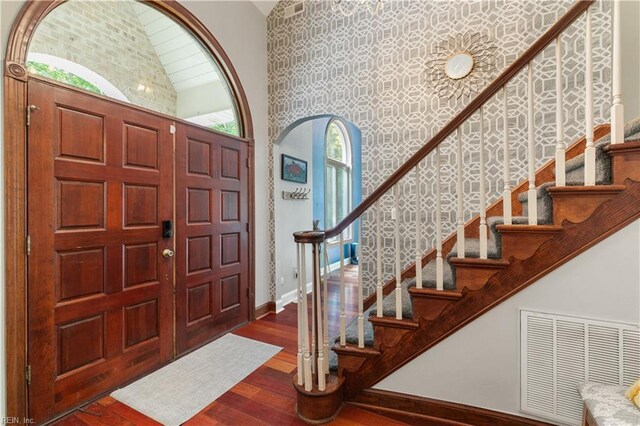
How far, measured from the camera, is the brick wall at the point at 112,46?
1.90 m

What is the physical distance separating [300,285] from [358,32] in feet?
8.91

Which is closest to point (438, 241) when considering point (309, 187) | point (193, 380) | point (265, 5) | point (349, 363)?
point (349, 363)

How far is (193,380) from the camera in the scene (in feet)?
7.09

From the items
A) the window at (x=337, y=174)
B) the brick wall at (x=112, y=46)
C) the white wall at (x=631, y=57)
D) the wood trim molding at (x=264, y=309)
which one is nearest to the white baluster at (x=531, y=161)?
the white wall at (x=631, y=57)

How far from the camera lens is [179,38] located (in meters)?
2.63

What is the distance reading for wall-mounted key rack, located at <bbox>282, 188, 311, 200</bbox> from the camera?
12.3 feet

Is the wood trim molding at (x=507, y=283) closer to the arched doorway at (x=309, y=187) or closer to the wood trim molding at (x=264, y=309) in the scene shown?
the arched doorway at (x=309, y=187)

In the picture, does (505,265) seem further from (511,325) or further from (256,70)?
(256,70)

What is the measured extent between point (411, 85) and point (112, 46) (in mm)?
2560

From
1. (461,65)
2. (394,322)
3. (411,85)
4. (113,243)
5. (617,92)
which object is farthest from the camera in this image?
(411,85)

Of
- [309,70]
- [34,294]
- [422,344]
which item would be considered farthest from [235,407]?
[309,70]

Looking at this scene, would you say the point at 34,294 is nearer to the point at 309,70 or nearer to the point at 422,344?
the point at 422,344

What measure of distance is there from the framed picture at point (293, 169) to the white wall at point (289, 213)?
0.20 feet

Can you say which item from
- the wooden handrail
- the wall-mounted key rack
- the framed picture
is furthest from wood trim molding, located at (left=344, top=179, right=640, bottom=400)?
the framed picture
